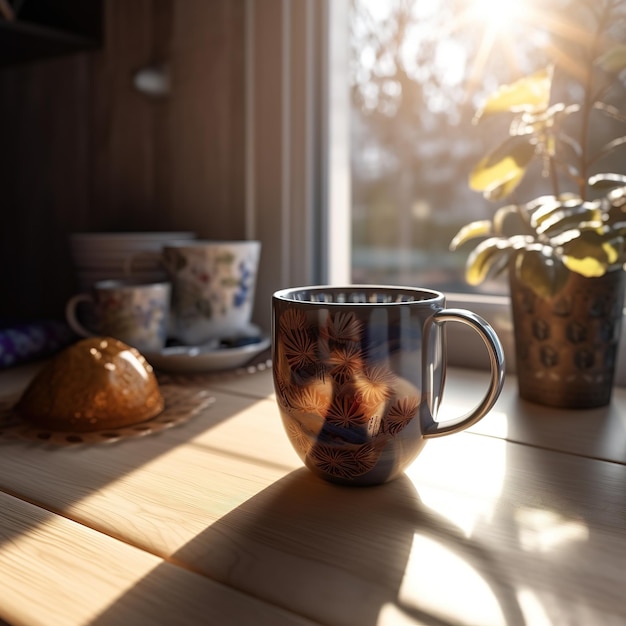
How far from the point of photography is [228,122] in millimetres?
1016

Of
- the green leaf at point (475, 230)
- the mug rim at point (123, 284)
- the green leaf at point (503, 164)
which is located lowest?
the mug rim at point (123, 284)

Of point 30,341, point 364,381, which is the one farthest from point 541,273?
point 30,341

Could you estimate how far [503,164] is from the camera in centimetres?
64

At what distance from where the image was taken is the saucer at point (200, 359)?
768mm

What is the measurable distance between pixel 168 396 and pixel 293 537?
0.33 meters

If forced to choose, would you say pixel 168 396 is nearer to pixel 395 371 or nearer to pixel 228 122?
pixel 395 371

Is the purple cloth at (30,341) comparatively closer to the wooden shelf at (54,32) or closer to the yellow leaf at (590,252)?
the wooden shelf at (54,32)

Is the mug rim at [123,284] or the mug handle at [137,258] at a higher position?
the mug handle at [137,258]

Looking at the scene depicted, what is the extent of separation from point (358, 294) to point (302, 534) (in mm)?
207

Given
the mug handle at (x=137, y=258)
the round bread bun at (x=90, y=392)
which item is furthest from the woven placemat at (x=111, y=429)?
the mug handle at (x=137, y=258)

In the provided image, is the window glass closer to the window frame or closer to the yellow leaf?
the window frame

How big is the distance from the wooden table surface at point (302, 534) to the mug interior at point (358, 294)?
0.41 feet

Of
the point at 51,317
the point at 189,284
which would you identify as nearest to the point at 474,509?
the point at 189,284

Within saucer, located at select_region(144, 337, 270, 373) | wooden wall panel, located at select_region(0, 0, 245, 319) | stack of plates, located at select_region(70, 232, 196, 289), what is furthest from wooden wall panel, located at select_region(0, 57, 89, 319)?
saucer, located at select_region(144, 337, 270, 373)
